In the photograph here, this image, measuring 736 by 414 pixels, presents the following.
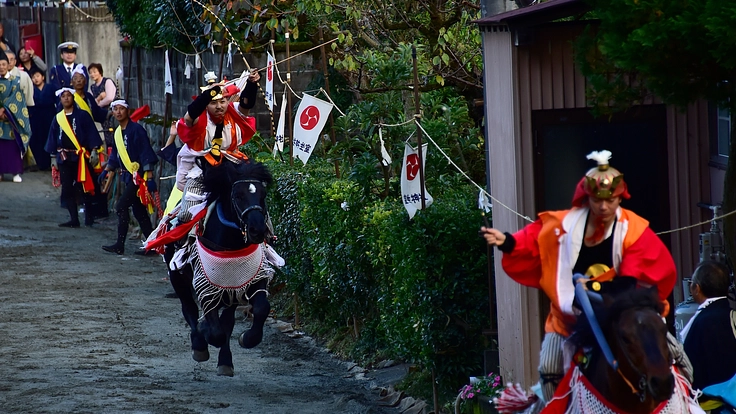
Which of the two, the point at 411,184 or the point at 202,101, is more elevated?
the point at 202,101

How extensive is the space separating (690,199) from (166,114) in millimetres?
10189

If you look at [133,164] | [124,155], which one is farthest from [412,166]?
[124,155]

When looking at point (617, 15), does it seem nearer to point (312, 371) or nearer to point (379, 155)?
point (379, 155)

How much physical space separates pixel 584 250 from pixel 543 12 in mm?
1689

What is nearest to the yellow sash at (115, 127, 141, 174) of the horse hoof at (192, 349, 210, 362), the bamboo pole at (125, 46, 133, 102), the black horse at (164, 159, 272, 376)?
the bamboo pole at (125, 46, 133, 102)

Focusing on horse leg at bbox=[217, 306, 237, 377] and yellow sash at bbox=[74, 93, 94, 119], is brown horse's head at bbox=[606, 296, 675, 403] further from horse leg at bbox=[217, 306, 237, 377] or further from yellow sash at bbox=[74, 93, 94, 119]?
yellow sash at bbox=[74, 93, 94, 119]

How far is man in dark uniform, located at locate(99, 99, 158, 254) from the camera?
50.8 ft

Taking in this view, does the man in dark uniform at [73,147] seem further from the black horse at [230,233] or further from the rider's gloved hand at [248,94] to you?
the black horse at [230,233]

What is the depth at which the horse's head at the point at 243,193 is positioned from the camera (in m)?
8.69

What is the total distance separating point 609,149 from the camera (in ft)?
25.2

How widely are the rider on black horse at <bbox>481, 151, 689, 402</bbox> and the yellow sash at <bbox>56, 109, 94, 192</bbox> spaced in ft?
42.0

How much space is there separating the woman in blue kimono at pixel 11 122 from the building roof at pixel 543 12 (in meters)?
15.7

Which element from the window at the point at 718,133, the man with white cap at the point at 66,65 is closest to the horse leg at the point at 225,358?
the window at the point at 718,133

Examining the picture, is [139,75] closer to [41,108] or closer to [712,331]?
[41,108]
